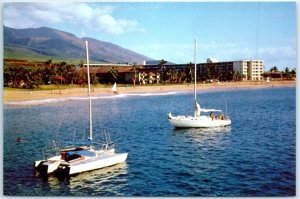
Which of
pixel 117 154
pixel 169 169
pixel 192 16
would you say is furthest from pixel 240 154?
pixel 192 16

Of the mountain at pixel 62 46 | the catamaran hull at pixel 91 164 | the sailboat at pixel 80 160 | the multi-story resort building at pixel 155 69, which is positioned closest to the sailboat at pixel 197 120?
the multi-story resort building at pixel 155 69

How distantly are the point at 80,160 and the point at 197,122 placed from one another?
244 inches

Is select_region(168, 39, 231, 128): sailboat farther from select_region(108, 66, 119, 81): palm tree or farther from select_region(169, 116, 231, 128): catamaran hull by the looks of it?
select_region(108, 66, 119, 81): palm tree

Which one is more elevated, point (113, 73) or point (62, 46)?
point (62, 46)

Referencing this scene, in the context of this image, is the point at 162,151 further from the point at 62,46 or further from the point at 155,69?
the point at 155,69

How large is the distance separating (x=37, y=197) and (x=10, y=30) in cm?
396

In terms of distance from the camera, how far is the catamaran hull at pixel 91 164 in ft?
36.6

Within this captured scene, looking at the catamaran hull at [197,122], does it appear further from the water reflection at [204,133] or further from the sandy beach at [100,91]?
the sandy beach at [100,91]

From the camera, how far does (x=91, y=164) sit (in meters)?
11.4

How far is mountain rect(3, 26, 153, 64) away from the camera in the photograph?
11.4m

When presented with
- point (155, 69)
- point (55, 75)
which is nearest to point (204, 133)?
point (155, 69)

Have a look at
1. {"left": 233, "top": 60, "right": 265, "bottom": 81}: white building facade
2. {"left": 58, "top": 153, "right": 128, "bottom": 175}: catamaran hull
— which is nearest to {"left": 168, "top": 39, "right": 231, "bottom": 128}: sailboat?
{"left": 233, "top": 60, "right": 265, "bottom": 81}: white building facade

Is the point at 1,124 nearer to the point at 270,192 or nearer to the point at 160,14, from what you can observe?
the point at 160,14

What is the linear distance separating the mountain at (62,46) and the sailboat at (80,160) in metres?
0.65
